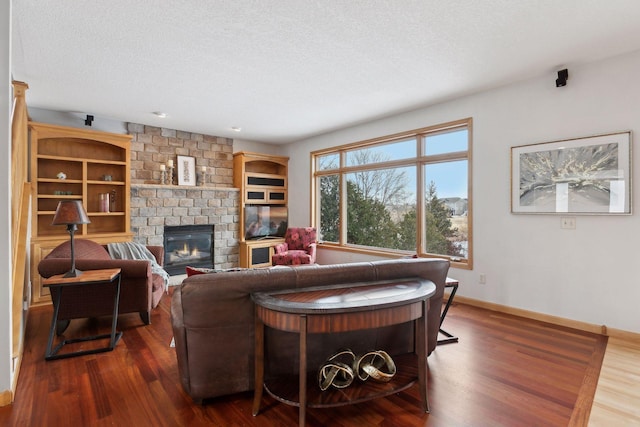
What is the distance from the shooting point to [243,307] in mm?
1888

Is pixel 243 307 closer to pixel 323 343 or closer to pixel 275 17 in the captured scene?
pixel 323 343

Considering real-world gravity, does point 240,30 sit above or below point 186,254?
above

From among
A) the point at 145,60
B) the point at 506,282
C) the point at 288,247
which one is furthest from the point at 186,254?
the point at 506,282

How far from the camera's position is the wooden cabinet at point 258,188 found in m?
6.27

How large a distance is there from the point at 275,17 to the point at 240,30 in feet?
1.12

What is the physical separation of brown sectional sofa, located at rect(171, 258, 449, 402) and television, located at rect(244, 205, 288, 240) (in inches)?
174

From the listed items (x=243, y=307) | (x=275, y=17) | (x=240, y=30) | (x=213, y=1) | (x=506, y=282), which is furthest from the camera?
(x=506, y=282)

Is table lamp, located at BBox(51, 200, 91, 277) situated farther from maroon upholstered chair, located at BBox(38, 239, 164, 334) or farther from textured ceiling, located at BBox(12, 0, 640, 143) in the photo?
textured ceiling, located at BBox(12, 0, 640, 143)

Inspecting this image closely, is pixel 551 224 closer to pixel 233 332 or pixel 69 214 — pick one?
pixel 233 332

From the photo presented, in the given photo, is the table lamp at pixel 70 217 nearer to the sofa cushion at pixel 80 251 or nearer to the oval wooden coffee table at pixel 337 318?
the sofa cushion at pixel 80 251

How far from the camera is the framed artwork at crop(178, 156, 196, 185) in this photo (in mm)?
5789

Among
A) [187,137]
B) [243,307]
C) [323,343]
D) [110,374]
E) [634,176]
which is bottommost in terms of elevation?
[110,374]

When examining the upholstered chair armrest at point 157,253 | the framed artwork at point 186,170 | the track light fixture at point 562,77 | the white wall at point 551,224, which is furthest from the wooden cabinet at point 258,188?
the track light fixture at point 562,77

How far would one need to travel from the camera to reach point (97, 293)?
309 centimetres
